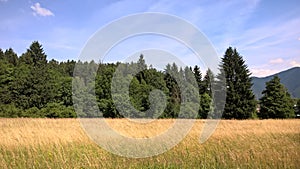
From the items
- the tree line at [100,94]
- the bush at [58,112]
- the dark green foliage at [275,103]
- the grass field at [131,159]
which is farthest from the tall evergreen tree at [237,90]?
the grass field at [131,159]

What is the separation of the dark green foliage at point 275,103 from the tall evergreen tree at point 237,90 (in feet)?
6.09

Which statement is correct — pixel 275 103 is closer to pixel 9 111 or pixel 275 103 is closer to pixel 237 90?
pixel 237 90

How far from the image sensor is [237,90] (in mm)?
44094

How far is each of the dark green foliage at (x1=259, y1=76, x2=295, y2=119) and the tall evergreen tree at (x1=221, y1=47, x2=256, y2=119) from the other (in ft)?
6.09

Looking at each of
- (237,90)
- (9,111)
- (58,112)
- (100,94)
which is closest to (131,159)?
(100,94)

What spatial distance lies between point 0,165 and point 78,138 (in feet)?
10.1

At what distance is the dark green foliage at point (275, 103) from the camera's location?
41938mm

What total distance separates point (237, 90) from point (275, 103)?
609 cm

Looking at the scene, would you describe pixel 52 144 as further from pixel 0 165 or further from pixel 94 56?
pixel 94 56

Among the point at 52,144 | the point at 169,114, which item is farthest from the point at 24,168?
the point at 169,114

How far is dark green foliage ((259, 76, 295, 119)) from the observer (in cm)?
4194

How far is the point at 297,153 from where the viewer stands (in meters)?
6.32

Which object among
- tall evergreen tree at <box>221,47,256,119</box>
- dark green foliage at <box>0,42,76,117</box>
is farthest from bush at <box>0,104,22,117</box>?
tall evergreen tree at <box>221,47,256,119</box>

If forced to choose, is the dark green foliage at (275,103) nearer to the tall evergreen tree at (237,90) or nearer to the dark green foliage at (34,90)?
the tall evergreen tree at (237,90)
